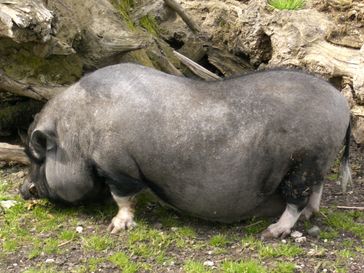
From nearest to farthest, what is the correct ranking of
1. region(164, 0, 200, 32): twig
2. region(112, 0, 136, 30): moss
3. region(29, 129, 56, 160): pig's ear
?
region(29, 129, 56, 160): pig's ear, region(112, 0, 136, 30): moss, region(164, 0, 200, 32): twig

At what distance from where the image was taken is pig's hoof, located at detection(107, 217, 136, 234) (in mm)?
5777

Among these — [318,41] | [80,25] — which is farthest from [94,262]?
[318,41]

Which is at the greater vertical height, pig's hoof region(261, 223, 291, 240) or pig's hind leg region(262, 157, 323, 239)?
pig's hind leg region(262, 157, 323, 239)

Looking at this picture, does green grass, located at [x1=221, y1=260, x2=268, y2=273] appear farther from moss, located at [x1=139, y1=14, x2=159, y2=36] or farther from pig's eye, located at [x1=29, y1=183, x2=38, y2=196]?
moss, located at [x1=139, y1=14, x2=159, y2=36]

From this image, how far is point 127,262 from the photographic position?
17.2ft

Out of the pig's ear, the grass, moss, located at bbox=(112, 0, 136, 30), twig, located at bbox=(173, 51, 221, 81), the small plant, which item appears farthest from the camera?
the small plant

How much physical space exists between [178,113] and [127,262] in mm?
1261

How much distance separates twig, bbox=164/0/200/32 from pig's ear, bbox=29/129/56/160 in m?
3.26

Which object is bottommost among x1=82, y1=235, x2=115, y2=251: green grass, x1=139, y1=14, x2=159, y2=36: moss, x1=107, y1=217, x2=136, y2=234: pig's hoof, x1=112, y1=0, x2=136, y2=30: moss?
x1=82, y1=235, x2=115, y2=251: green grass

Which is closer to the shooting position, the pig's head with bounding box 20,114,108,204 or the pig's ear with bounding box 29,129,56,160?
the pig's head with bounding box 20,114,108,204

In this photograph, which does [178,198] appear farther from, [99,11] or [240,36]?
[240,36]

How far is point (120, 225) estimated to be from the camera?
5797 millimetres

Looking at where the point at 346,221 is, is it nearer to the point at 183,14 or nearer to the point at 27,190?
the point at 27,190

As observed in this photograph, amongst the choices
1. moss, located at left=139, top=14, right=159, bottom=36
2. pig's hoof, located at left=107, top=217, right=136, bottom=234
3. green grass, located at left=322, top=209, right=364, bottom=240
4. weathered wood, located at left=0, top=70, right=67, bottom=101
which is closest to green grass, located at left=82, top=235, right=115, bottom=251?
pig's hoof, located at left=107, top=217, right=136, bottom=234
